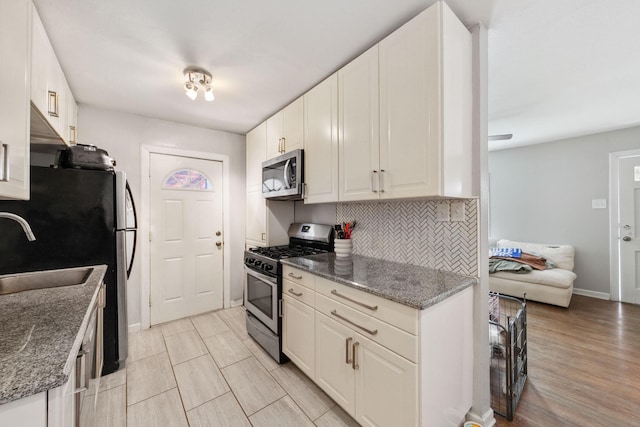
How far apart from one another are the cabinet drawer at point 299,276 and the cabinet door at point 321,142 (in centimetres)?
61

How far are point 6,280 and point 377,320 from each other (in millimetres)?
2221

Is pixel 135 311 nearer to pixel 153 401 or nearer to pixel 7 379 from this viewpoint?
pixel 153 401

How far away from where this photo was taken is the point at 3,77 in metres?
0.96

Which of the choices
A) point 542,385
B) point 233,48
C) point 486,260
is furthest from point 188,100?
point 542,385

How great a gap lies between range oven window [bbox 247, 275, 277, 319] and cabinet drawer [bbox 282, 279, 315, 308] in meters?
0.11

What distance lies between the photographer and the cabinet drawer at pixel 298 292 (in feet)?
6.02

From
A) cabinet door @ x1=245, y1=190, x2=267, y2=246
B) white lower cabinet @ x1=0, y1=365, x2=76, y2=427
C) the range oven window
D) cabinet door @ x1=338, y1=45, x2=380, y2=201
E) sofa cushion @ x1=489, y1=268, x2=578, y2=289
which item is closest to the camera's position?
white lower cabinet @ x1=0, y1=365, x2=76, y2=427

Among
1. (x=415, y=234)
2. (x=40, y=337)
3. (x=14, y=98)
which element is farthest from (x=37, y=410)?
(x=415, y=234)

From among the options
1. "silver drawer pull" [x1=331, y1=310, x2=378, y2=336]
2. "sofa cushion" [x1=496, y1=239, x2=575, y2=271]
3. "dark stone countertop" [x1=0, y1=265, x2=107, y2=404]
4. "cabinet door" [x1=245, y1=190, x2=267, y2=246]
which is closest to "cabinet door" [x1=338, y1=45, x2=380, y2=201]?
"silver drawer pull" [x1=331, y1=310, x2=378, y2=336]

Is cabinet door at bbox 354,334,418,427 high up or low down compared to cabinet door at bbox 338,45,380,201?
down

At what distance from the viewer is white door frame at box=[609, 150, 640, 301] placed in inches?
141

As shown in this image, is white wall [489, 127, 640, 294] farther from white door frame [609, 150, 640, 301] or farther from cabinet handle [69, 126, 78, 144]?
cabinet handle [69, 126, 78, 144]

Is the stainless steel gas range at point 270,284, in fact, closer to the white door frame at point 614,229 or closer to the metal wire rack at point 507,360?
the metal wire rack at point 507,360

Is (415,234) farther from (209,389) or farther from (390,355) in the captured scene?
(209,389)
